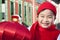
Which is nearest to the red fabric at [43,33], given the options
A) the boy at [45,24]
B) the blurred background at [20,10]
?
the boy at [45,24]

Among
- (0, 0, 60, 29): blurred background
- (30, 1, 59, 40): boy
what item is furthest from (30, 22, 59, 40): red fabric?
(0, 0, 60, 29): blurred background

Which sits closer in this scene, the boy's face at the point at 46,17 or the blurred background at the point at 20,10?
the boy's face at the point at 46,17

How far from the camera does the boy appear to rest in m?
0.86

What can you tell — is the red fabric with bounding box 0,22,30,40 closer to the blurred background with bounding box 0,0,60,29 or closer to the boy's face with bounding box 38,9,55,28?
the boy's face with bounding box 38,9,55,28

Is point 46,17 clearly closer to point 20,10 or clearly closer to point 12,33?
point 12,33

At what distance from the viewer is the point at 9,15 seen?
1712mm

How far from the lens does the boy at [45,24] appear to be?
863mm

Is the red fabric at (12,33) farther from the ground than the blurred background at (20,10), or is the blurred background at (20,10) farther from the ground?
the blurred background at (20,10)

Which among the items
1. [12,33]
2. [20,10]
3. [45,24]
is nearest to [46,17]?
[45,24]

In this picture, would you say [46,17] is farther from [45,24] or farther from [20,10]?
[20,10]

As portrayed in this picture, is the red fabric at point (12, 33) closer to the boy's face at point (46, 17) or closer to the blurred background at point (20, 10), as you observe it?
the boy's face at point (46, 17)

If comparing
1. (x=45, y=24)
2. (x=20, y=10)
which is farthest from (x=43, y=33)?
(x=20, y=10)

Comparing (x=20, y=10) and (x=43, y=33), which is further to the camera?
(x=20, y=10)

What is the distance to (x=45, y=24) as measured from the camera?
875mm
